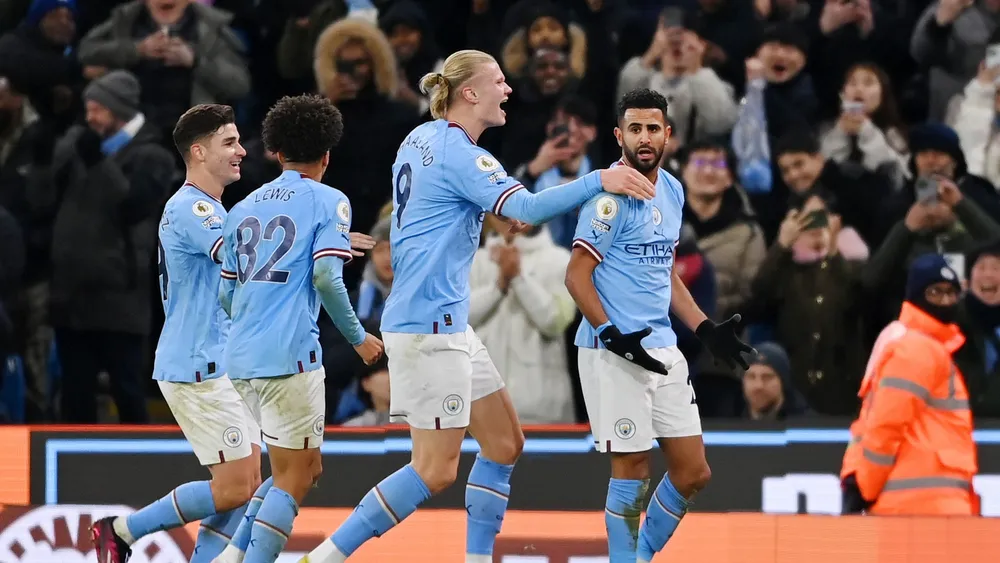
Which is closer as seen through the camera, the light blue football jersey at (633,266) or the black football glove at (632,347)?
the black football glove at (632,347)

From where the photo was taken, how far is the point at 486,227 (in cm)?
1132

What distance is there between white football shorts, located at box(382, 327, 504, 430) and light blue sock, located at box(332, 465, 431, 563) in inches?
9.9

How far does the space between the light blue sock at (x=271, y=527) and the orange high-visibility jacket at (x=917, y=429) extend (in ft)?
10.6

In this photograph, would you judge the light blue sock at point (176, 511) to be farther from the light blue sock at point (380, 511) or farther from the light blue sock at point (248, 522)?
the light blue sock at point (380, 511)

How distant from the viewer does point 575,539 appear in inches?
329

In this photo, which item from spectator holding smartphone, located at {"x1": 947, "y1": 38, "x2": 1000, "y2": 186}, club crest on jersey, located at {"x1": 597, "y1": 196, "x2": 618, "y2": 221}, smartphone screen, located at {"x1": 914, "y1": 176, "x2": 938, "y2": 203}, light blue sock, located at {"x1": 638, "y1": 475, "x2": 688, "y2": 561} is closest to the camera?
club crest on jersey, located at {"x1": 597, "y1": 196, "x2": 618, "y2": 221}

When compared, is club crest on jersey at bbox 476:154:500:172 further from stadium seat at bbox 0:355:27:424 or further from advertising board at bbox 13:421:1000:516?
stadium seat at bbox 0:355:27:424

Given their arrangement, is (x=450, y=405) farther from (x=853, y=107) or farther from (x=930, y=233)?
(x=853, y=107)

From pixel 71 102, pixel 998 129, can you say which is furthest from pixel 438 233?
pixel 71 102

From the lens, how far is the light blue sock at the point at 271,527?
7.46 m

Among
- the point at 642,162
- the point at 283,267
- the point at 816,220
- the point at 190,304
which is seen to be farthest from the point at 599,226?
the point at 816,220

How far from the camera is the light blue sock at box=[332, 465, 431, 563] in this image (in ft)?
24.1

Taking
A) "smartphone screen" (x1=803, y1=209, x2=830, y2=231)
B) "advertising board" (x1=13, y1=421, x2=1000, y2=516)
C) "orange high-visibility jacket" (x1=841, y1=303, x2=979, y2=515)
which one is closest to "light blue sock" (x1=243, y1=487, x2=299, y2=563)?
"orange high-visibility jacket" (x1=841, y1=303, x2=979, y2=515)

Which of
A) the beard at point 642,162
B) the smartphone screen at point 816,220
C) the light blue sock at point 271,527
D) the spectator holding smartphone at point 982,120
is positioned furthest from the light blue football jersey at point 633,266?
the spectator holding smartphone at point 982,120
